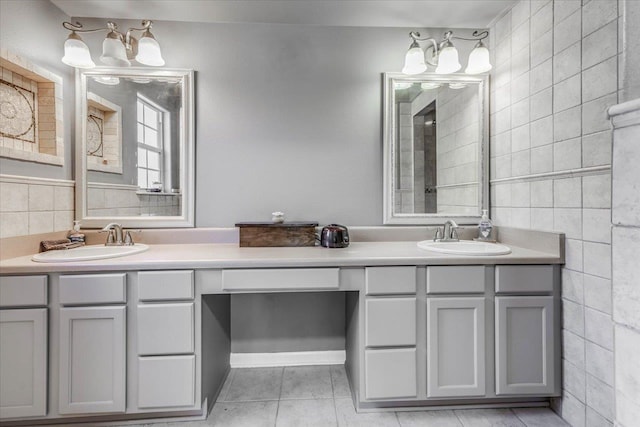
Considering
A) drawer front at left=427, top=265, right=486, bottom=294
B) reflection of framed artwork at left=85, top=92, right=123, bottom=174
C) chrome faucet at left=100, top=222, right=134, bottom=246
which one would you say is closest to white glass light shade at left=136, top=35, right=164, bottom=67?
reflection of framed artwork at left=85, top=92, right=123, bottom=174

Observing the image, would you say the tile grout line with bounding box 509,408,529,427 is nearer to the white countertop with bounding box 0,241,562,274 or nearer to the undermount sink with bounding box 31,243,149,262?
the white countertop with bounding box 0,241,562,274

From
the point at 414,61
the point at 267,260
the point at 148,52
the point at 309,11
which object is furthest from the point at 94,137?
the point at 414,61

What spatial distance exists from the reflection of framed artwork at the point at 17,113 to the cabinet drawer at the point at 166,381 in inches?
52.2

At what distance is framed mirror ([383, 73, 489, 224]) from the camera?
6.72 feet

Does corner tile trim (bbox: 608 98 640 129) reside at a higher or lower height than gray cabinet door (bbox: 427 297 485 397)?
higher

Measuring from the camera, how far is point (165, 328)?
1.43 metres

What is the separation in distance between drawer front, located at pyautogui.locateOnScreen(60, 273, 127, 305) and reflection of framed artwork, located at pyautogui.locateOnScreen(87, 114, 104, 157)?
3.00 feet

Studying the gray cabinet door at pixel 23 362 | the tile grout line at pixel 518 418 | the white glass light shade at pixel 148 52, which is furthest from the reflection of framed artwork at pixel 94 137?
the tile grout line at pixel 518 418

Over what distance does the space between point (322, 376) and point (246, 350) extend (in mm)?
529

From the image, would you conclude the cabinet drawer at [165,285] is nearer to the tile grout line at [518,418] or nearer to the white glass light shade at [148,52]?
the white glass light shade at [148,52]

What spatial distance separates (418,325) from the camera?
1.50 m

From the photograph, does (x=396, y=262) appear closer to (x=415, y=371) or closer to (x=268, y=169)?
(x=415, y=371)

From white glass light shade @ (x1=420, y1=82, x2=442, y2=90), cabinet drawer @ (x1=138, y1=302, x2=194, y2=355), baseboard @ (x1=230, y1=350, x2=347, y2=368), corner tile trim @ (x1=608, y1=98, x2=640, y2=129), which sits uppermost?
white glass light shade @ (x1=420, y1=82, x2=442, y2=90)

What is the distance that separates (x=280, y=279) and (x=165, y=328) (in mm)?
573
